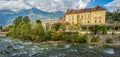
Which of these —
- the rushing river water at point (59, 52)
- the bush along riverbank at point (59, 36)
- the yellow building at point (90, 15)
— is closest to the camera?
the rushing river water at point (59, 52)

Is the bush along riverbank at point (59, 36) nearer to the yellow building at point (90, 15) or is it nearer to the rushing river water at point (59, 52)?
the rushing river water at point (59, 52)

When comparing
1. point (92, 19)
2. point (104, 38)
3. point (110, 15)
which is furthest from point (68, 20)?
point (104, 38)

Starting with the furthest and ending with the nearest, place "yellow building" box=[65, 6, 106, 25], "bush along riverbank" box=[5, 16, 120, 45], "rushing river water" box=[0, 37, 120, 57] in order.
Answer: "yellow building" box=[65, 6, 106, 25] < "bush along riverbank" box=[5, 16, 120, 45] < "rushing river water" box=[0, 37, 120, 57]

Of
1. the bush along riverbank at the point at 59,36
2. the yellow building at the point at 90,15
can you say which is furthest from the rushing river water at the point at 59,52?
the yellow building at the point at 90,15

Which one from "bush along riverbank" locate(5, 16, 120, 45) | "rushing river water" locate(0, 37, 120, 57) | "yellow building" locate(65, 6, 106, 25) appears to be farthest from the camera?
"yellow building" locate(65, 6, 106, 25)

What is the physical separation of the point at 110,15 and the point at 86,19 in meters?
36.9

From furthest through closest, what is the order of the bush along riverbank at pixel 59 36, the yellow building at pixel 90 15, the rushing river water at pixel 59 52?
the yellow building at pixel 90 15 < the bush along riverbank at pixel 59 36 < the rushing river water at pixel 59 52

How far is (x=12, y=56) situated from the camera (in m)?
30.6

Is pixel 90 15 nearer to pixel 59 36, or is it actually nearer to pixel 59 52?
pixel 59 36

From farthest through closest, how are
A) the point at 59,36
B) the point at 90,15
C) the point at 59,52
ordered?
the point at 90,15 → the point at 59,36 → the point at 59,52

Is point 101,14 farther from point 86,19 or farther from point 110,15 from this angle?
point 110,15

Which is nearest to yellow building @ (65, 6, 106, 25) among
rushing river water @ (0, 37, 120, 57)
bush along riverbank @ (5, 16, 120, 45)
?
bush along riverbank @ (5, 16, 120, 45)

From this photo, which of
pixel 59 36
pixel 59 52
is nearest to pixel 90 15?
pixel 59 36

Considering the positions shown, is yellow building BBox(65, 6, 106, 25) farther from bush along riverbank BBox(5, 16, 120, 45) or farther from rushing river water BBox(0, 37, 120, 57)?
rushing river water BBox(0, 37, 120, 57)
